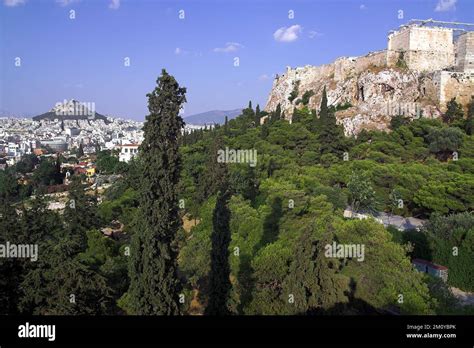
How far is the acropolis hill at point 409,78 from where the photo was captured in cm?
3478

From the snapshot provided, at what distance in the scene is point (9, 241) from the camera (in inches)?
538

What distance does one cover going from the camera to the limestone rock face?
3469cm

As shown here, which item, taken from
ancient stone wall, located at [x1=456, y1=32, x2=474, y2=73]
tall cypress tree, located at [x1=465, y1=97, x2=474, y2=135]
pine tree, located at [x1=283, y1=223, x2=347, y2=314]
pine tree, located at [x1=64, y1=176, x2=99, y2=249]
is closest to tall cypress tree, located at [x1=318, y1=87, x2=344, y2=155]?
tall cypress tree, located at [x1=465, y1=97, x2=474, y2=135]

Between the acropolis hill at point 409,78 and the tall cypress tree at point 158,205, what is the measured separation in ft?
97.7

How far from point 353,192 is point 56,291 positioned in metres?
16.0

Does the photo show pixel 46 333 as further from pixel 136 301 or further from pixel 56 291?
pixel 56 291

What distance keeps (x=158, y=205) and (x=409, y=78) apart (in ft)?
114

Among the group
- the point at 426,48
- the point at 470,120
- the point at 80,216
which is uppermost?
the point at 426,48

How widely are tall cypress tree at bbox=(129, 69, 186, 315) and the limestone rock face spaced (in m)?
29.7

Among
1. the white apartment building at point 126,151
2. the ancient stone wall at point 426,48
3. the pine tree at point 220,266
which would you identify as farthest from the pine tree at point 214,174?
the white apartment building at point 126,151

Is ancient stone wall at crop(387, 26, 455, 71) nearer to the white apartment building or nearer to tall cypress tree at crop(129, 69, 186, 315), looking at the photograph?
tall cypress tree at crop(129, 69, 186, 315)

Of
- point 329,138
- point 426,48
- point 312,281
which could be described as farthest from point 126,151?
point 312,281

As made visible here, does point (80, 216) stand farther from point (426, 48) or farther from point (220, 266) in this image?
point (426, 48)

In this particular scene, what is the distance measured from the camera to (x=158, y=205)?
799cm
